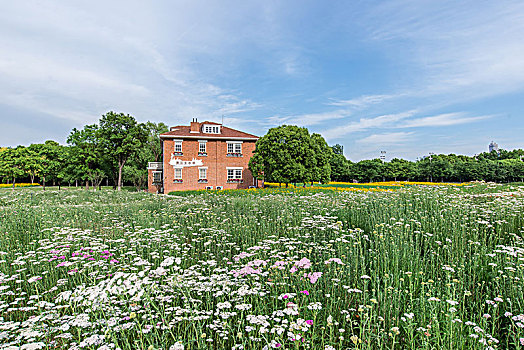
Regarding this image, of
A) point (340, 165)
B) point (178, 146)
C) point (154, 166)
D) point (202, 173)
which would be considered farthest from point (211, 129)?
point (340, 165)

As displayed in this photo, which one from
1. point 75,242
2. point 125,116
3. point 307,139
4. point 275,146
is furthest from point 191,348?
point 125,116

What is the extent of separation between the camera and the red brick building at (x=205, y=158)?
105 ft

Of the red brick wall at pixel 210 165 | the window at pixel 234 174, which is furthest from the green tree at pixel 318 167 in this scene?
the window at pixel 234 174

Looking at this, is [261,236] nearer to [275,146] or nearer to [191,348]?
[191,348]

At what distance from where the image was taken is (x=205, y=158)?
3306 cm

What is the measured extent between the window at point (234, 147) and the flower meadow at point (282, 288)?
86.0 feet

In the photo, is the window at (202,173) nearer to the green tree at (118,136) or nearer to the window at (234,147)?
the window at (234,147)

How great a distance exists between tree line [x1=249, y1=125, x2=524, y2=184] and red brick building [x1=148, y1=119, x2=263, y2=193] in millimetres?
5428

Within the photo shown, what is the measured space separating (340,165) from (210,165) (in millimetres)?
40675

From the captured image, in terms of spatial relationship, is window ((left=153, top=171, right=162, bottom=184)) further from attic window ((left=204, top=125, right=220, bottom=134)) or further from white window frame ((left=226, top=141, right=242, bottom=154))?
white window frame ((left=226, top=141, right=242, bottom=154))

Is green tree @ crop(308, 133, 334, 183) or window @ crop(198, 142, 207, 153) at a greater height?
window @ crop(198, 142, 207, 153)

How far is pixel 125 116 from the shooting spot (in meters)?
37.6

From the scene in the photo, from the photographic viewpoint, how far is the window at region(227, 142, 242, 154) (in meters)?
33.9

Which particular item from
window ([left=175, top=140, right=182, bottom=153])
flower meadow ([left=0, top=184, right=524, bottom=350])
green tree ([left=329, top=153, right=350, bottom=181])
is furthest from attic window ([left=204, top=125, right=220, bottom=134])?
green tree ([left=329, top=153, right=350, bottom=181])
